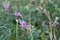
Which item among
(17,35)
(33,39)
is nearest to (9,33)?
(17,35)

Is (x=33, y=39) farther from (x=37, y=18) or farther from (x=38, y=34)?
(x=37, y=18)

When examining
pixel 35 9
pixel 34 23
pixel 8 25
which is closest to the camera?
pixel 8 25

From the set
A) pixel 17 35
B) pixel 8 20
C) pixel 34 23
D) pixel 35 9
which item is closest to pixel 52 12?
pixel 35 9

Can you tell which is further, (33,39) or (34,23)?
(34,23)

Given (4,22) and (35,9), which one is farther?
(35,9)

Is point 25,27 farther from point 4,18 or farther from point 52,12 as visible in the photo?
A: point 52,12

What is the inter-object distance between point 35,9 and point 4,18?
30.0 inches

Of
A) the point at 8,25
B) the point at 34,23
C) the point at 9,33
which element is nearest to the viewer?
the point at 9,33

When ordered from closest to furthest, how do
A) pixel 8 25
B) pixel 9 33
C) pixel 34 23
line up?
pixel 9 33 → pixel 8 25 → pixel 34 23

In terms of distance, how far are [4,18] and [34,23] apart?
16.8 inches

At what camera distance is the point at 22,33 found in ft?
7.76

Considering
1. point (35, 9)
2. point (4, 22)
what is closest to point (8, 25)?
point (4, 22)

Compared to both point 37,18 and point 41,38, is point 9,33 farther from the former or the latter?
point 37,18

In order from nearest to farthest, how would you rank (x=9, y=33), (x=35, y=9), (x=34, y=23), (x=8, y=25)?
(x=9, y=33) → (x=8, y=25) → (x=34, y=23) → (x=35, y=9)
